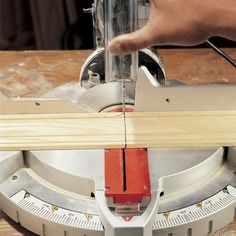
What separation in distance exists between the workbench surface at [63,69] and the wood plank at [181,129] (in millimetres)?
341

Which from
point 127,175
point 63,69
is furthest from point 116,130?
point 63,69

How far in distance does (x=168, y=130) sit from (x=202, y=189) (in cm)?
9

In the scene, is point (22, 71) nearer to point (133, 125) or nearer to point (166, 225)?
point (133, 125)

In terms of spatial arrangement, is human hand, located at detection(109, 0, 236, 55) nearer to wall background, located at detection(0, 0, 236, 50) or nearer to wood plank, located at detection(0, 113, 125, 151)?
wood plank, located at detection(0, 113, 125, 151)

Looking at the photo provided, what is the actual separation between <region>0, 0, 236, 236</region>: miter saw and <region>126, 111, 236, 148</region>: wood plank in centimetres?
1

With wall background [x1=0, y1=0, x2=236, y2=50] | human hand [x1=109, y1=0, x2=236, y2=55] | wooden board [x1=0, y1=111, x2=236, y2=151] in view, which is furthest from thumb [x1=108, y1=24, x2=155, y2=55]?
wall background [x1=0, y1=0, x2=236, y2=50]

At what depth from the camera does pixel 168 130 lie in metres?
0.80

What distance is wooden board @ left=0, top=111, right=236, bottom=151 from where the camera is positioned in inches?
30.9

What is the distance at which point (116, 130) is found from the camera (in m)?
0.80

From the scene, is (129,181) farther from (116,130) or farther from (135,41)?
(135,41)

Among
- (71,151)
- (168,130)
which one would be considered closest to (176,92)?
(168,130)

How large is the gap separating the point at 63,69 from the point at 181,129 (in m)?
0.45

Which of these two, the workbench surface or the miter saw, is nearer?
the miter saw

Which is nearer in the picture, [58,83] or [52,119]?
[52,119]
